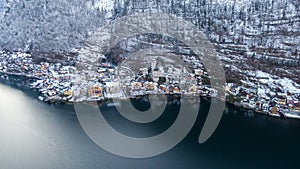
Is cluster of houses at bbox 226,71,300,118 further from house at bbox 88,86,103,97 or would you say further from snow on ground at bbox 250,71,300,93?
house at bbox 88,86,103,97

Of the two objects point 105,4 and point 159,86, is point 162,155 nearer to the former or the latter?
point 159,86

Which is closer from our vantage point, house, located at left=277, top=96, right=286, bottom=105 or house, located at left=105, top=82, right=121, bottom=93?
house, located at left=277, top=96, right=286, bottom=105

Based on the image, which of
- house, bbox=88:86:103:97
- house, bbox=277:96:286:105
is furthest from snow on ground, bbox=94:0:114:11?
house, bbox=277:96:286:105

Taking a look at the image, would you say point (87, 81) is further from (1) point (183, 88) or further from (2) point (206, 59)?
(2) point (206, 59)

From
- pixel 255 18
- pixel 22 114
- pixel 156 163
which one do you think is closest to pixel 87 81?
pixel 22 114

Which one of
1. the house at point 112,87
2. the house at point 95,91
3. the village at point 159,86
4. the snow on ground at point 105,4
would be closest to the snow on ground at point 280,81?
the village at point 159,86

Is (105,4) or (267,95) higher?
(105,4)

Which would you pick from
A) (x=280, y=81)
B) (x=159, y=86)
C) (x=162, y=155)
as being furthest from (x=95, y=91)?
(x=280, y=81)
